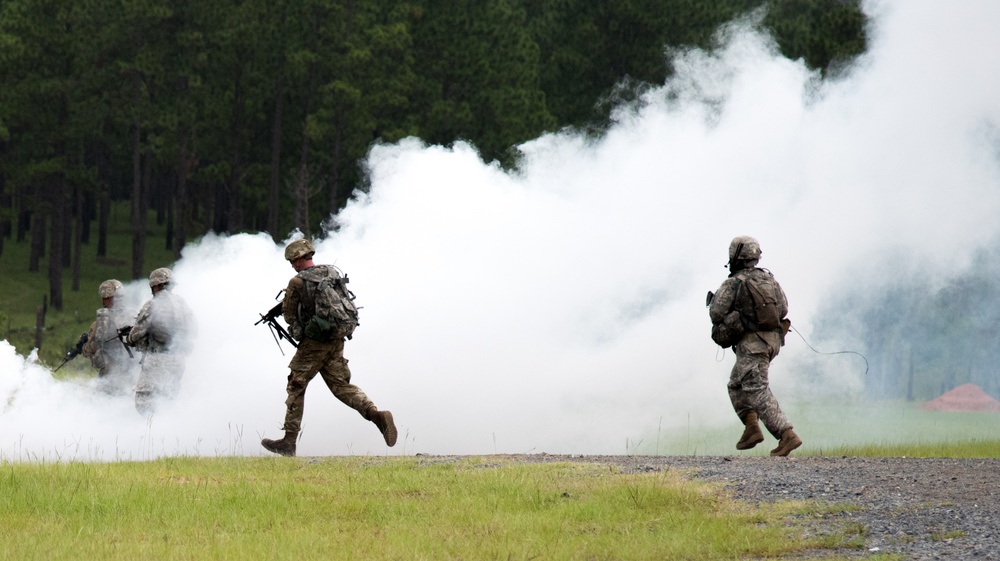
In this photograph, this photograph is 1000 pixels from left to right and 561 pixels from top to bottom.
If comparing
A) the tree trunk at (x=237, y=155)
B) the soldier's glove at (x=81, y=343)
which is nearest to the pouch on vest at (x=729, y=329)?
the soldier's glove at (x=81, y=343)

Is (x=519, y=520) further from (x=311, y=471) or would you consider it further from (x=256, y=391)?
(x=256, y=391)

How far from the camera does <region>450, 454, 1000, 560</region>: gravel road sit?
7559mm

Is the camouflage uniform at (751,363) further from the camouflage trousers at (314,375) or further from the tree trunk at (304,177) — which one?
the tree trunk at (304,177)

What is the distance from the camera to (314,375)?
480 inches

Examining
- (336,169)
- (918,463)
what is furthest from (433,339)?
(336,169)

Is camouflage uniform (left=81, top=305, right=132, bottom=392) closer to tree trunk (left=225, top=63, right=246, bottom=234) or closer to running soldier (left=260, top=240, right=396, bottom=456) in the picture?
running soldier (left=260, top=240, right=396, bottom=456)

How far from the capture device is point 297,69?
4278 cm

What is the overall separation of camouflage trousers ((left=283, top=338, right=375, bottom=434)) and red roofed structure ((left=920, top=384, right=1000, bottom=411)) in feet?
67.1

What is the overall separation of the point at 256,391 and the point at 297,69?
96.4 feet

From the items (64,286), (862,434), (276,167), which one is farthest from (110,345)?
(64,286)

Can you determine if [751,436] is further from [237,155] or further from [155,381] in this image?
[237,155]

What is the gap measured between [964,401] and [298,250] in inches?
891

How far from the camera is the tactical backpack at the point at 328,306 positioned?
12.0 metres

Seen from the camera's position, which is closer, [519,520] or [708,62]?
[519,520]
